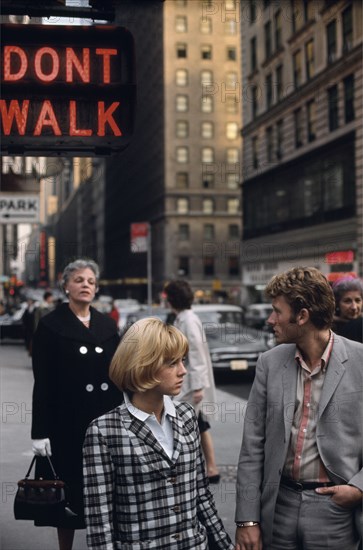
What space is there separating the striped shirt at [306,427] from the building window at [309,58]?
3707cm

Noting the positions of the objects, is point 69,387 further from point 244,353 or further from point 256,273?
point 256,273

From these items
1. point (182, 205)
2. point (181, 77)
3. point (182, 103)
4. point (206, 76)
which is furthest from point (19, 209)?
point (182, 205)

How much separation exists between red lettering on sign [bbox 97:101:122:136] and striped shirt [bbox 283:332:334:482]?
2.16 metres

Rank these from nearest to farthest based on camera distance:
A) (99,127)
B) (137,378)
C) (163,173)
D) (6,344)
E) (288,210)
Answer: (137,378), (99,127), (6,344), (288,210), (163,173)

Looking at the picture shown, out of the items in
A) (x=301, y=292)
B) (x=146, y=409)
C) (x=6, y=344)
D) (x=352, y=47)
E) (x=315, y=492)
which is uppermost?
(x=352, y=47)

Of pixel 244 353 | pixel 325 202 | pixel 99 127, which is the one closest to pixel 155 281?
pixel 325 202

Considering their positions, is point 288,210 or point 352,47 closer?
point 352,47

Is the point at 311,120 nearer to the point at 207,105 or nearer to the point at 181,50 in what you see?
the point at 207,105

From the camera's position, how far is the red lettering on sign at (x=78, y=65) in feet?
15.1

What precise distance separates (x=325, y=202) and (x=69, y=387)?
33.6 metres

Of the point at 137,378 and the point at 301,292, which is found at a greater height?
the point at 301,292

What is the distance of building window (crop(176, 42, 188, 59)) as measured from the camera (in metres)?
77.9

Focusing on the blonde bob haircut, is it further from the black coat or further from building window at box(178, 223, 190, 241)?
building window at box(178, 223, 190, 241)

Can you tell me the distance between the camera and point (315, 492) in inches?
119
